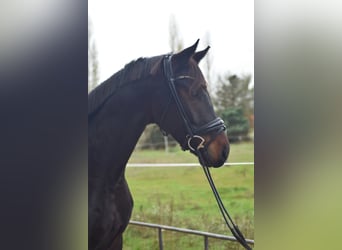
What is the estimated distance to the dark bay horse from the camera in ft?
8.54

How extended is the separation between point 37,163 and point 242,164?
4.18 feet

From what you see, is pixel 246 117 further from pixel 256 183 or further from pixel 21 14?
pixel 21 14

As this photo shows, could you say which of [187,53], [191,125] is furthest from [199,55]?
[191,125]

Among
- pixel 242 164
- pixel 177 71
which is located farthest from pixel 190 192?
pixel 177 71

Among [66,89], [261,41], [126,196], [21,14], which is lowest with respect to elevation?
[126,196]

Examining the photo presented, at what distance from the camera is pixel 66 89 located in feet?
9.53

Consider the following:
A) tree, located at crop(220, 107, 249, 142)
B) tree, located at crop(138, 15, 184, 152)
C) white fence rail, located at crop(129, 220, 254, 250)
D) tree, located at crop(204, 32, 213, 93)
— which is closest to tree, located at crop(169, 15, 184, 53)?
tree, located at crop(138, 15, 184, 152)

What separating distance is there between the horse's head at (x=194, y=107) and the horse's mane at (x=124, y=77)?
0.31 ft

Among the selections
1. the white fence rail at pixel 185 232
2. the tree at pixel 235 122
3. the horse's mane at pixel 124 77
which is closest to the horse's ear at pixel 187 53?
the horse's mane at pixel 124 77

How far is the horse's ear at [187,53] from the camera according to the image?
259cm

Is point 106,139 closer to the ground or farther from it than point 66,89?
closer to the ground

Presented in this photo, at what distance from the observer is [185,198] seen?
105 inches

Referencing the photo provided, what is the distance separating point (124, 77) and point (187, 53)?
15.4 inches

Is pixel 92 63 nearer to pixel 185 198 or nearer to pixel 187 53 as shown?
pixel 187 53
